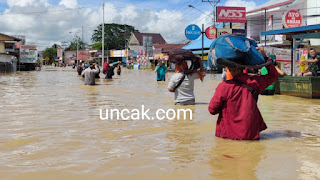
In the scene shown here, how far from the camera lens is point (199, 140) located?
561 cm

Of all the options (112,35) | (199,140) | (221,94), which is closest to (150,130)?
(199,140)

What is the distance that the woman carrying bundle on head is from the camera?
8.96m

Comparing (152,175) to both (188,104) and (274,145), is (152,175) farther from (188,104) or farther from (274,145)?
(188,104)

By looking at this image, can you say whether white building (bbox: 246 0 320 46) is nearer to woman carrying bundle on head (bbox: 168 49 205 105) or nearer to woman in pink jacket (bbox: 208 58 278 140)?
woman carrying bundle on head (bbox: 168 49 205 105)

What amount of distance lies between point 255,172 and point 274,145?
1.41m

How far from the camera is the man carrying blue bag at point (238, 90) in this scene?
206 inches

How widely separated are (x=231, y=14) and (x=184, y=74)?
30190 mm

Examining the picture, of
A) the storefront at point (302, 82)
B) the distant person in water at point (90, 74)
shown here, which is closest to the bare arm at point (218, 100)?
the storefront at point (302, 82)

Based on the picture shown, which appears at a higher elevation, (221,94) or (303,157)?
(221,94)

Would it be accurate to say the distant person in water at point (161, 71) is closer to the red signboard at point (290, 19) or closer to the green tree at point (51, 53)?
the red signboard at point (290, 19)

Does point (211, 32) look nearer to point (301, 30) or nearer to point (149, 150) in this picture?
point (301, 30)

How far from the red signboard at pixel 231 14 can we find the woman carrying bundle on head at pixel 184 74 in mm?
29330

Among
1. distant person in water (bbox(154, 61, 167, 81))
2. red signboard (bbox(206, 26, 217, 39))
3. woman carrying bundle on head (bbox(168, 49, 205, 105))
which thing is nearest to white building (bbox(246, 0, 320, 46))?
red signboard (bbox(206, 26, 217, 39))

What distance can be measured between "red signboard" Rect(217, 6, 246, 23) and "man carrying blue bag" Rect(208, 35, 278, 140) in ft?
108
